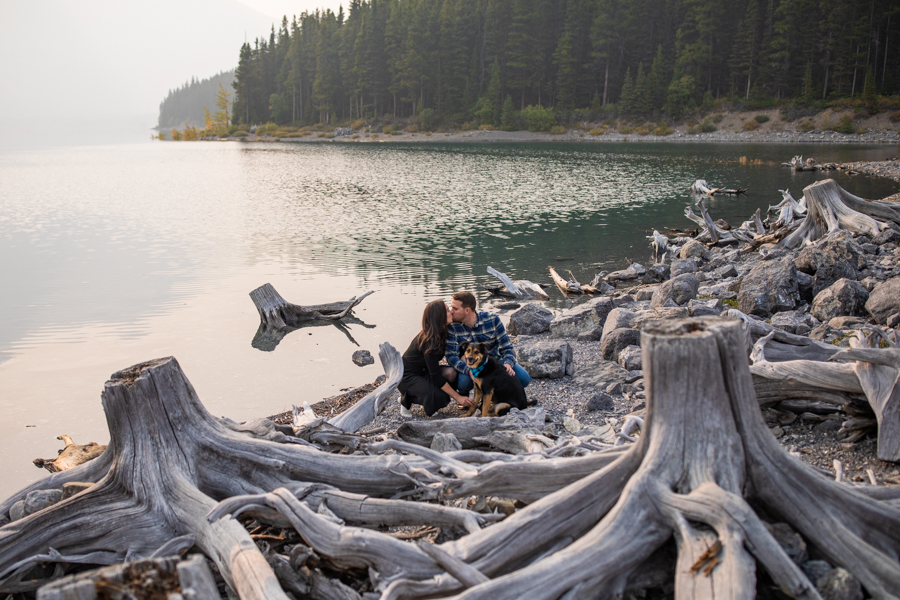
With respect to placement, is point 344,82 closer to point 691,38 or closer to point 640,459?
point 691,38

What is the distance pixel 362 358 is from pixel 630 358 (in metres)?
4.51

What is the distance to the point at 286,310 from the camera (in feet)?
41.3

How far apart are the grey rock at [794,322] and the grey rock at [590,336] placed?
98.9 inches

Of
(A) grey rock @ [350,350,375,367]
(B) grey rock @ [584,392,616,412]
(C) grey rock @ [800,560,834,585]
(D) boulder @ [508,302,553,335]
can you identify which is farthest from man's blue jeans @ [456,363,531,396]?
(C) grey rock @ [800,560,834,585]

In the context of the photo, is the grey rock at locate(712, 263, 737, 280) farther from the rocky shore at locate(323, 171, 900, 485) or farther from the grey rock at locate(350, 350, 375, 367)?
the grey rock at locate(350, 350, 375, 367)

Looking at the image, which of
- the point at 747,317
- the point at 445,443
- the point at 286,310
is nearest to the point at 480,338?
the point at 445,443

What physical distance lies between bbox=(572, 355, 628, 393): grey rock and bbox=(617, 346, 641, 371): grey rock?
114 millimetres

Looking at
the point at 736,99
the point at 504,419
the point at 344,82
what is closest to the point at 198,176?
the point at 504,419

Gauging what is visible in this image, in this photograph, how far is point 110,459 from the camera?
4.00 m

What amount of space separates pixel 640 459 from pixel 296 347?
931 cm

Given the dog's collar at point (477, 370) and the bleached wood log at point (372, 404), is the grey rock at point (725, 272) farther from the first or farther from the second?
the dog's collar at point (477, 370)

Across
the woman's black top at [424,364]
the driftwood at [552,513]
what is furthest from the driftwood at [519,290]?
the driftwood at [552,513]

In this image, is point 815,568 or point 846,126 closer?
point 815,568

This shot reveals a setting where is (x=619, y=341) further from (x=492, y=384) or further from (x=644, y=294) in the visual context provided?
(x=644, y=294)
